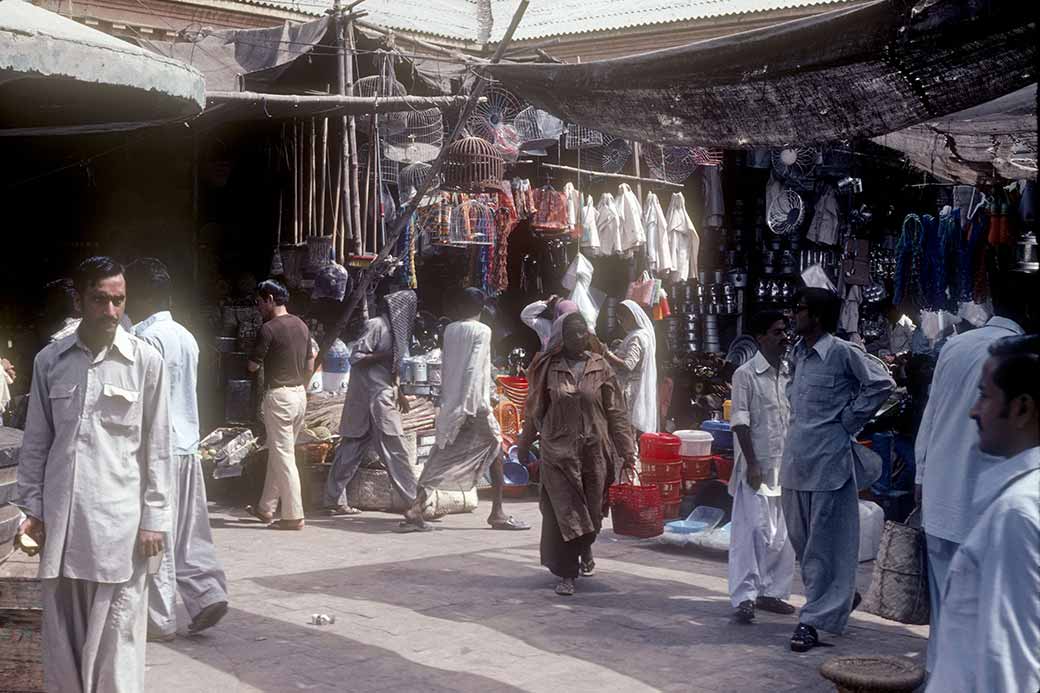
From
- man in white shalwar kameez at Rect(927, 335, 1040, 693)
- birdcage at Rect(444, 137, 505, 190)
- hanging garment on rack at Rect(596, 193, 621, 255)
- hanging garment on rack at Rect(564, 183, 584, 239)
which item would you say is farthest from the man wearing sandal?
man in white shalwar kameez at Rect(927, 335, 1040, 693)

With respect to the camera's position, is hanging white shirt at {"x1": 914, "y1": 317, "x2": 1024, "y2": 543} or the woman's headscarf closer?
hanging white shirt at {"x1": 914, "y1": 317, "x2": 1024, "y2": 543}

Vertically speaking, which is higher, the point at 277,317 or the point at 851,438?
the point at 277,317

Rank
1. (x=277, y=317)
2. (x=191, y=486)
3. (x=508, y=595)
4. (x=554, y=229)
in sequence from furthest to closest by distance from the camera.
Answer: (x=554, y=229) < (x=277, y=317) < (x=508, y=595) < (x=191, y=486)

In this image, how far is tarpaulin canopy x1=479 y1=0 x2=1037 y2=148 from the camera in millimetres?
4516

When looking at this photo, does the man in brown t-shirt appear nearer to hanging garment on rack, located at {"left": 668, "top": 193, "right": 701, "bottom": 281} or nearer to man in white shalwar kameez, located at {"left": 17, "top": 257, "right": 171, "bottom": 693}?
man in white shalwar kameez, located at {"left": 17, "top": 257, "right": 171, "bottom": 693}

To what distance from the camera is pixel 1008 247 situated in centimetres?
841

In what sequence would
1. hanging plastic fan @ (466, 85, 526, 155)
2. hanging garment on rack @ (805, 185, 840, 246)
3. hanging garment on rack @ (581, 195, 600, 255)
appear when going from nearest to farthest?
hanging plastic fan @ (466, 85, 526, 155)
hanging garment on rack @ (581, 195, 600, 255)
hanging garment on rack @ (805, 185, 840, 246)

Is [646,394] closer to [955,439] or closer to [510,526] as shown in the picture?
[510,526]

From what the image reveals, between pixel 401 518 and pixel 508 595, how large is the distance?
306 cm

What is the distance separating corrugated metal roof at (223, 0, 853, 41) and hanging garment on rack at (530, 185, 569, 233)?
3.71m

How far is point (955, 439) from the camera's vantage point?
15.5 feet

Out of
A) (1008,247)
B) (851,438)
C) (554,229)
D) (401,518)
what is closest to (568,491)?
(851,438)

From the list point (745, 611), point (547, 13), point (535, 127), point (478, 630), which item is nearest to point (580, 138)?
point (535, 127)

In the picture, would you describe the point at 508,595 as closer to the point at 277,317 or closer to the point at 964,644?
the point at 277,317
